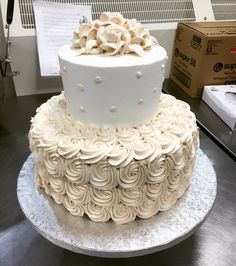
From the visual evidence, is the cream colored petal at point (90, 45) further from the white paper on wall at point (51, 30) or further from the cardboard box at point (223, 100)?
the cardboard box at point (223, 100)

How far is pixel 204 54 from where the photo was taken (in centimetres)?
163

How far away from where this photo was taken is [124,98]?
0.80 m

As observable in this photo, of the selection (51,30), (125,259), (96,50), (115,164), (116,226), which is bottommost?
(125,259)

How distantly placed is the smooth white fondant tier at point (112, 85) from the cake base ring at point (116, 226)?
292mm

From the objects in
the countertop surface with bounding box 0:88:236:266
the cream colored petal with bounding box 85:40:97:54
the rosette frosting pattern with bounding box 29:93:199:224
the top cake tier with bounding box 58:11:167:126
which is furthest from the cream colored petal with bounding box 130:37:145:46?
the countertop surface with bounding box 0:88:236:266

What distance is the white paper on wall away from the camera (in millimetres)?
1560

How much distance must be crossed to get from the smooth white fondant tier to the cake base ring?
0.29m

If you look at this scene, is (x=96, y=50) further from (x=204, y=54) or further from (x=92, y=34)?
(x=204, y=54)

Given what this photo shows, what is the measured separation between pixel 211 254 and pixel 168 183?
0.92 feet

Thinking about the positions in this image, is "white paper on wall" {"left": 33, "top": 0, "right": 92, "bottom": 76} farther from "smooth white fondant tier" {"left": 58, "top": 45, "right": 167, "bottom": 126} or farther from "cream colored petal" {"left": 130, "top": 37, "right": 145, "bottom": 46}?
"cream colored petal" {"left": 130, "top": 37, "right": 145, "bottom": 46}

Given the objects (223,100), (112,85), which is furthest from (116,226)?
(223,100)

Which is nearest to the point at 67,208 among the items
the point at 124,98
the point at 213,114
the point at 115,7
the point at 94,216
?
the point at 94,216

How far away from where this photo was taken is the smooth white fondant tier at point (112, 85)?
0.75 meters

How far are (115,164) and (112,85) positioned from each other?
212 millimetres
